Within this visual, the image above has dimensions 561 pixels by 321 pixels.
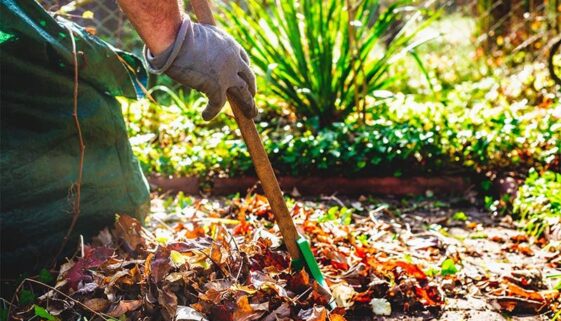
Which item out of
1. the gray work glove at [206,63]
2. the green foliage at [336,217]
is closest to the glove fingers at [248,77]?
the gray work glove at [206,63]

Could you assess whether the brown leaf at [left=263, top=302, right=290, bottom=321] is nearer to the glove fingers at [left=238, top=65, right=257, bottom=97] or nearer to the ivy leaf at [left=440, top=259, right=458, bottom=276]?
the glove fingers at [left=238, top=65, right=257, bottom=97]

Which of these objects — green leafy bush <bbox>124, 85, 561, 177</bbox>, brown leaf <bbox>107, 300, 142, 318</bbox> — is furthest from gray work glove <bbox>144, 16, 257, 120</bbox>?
green leafy bush <bbox>124, 85, 561, 177</bbox>

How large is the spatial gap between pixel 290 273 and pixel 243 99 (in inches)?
23.1

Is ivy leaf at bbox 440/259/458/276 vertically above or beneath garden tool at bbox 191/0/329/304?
beneath

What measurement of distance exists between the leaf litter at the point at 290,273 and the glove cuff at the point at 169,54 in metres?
0.58

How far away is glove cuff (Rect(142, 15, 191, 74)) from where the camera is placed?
4.93ft

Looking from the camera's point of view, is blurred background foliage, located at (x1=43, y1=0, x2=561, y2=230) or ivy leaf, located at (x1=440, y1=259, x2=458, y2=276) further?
blurred background foliage, located at (x1=43, y1=0, x2=561, y2=230)

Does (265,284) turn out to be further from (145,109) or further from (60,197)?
(145,109)

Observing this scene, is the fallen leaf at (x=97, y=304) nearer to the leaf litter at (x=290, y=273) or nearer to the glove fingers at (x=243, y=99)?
the leaf litter at (x=290, y=273)

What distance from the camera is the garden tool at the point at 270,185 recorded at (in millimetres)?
1698

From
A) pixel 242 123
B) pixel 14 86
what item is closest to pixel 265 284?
pixel 242 123

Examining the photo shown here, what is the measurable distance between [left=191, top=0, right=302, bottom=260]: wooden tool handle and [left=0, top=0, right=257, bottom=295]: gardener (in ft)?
0.14

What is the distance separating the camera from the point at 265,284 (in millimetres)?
1768

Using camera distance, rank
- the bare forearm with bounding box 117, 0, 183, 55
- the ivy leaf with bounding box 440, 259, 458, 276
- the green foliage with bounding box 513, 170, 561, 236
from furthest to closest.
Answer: the green foliage with bounding box 513, 170, 561, 236, the ivy leaf with bounding box 440, 259, 458, 276, the bare forearm with bounding box 117, 0, 183, 55
